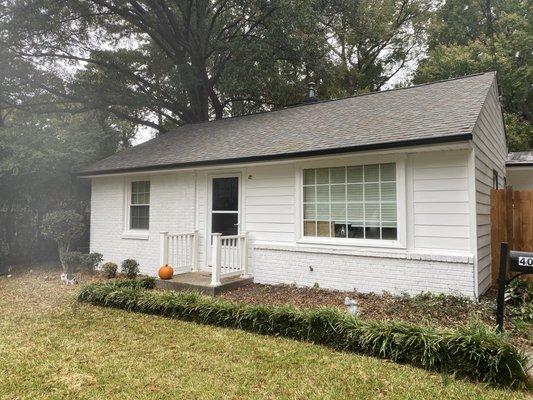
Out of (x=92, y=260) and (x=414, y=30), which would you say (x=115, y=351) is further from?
(x=414, y=30)

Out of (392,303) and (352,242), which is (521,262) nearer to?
(392,303)

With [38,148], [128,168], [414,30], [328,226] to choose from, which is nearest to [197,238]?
[128,168]

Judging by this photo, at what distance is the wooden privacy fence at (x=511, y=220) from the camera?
7.05 metres

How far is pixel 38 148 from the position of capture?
1143cm

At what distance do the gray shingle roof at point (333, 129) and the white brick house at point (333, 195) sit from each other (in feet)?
0.13

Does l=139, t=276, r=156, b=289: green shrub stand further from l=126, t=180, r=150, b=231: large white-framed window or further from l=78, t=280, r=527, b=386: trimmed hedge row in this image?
l=126, t=180, r=150, b=231: large white-framed window

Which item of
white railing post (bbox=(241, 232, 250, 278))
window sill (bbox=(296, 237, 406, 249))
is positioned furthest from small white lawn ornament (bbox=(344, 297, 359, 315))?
white railing post (bbox=(241, 232, 250, 278))

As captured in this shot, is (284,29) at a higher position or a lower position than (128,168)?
higher

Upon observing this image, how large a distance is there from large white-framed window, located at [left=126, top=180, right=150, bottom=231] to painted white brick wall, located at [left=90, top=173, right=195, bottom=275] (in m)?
0.19

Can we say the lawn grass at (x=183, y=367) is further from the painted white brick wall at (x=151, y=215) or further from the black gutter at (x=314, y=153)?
the painted white brick wall at (x=151, y=215)

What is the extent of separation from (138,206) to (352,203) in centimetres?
626

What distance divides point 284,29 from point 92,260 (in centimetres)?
1106

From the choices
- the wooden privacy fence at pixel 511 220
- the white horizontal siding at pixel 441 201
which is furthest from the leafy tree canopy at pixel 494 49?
the white horizontal siding at pixel 441 201

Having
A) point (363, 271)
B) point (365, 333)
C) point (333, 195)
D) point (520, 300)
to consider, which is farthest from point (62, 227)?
point (520, 300)
